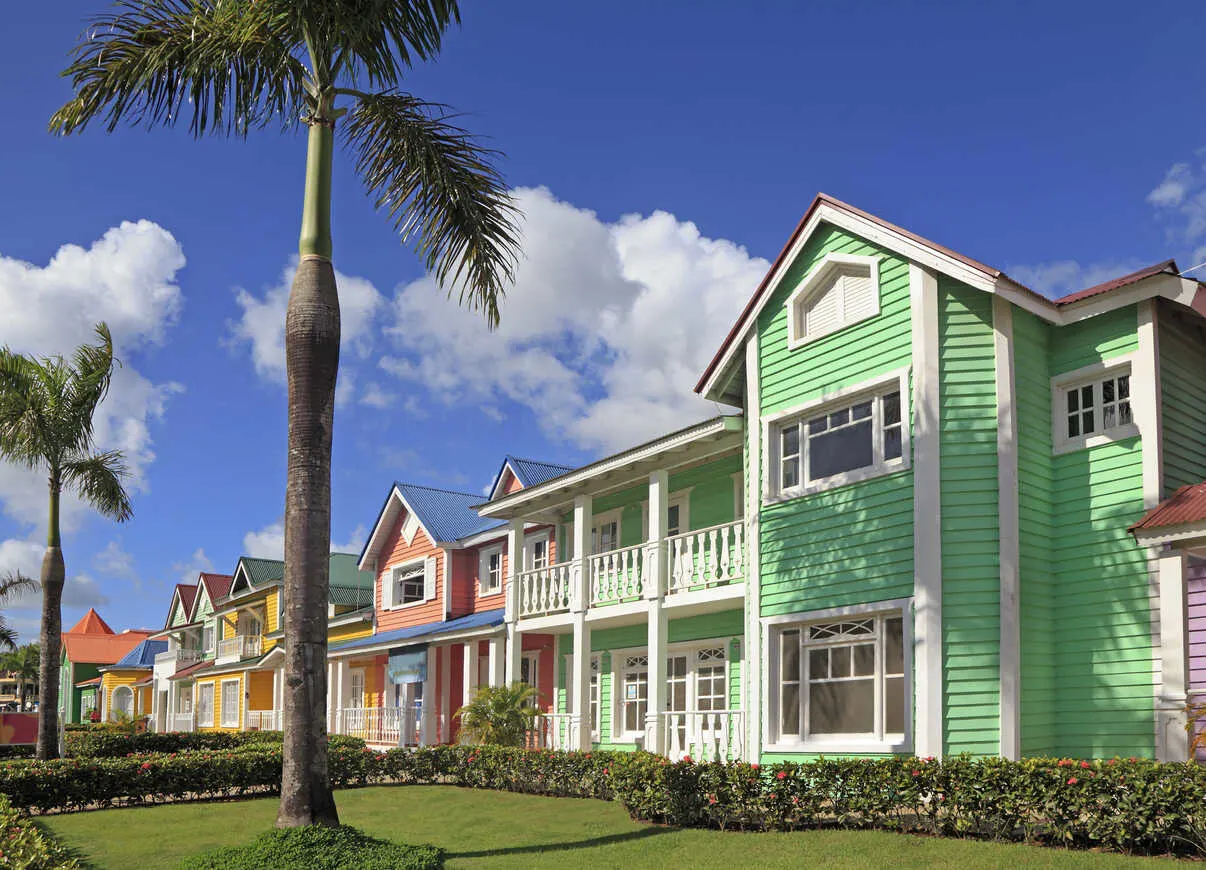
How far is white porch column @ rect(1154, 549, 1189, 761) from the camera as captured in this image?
1309 centimetres

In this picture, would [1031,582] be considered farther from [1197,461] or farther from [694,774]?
[694,774]

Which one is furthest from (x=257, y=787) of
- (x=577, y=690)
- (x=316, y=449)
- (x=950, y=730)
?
(x=950, y=730)

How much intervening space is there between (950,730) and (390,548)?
22.7 m

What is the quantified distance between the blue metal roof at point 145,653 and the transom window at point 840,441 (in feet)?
198

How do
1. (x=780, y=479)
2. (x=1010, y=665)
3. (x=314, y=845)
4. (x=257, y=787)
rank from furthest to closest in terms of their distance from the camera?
(x=257, y=787), (x=780, y=479), (x=1010, y=665), (x=314, y=845)

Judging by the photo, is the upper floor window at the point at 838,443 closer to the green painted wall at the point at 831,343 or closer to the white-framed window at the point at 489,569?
the green painted wall at the point at 831,343

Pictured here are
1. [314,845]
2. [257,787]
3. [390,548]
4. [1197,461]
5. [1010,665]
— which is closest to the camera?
[314,845]

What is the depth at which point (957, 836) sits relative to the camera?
39.1ft

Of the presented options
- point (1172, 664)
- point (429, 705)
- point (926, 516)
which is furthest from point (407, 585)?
point (1172, 664)

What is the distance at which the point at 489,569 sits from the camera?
3008cm

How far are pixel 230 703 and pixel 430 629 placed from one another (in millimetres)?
22481

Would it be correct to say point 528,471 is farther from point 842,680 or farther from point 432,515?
point 842,680

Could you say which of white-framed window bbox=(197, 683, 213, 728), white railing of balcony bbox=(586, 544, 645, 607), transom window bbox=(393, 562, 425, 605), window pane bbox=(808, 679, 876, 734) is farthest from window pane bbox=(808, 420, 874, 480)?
white-framed window bbox=(197, 683, 213, 728)

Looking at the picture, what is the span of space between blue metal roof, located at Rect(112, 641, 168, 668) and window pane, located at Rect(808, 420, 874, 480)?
199ft
